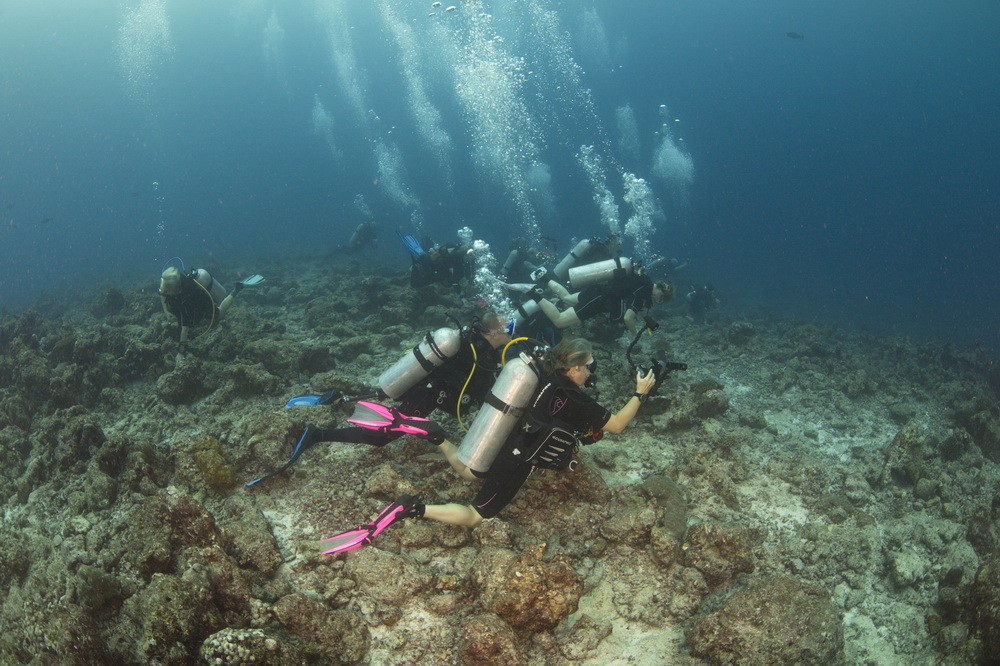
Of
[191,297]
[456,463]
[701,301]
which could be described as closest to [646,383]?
[456,463]

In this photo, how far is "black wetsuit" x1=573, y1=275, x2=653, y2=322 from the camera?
7.73 meters

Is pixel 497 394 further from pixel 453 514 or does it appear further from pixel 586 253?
pixel 586 253

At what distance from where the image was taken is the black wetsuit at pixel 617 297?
25.4 ft

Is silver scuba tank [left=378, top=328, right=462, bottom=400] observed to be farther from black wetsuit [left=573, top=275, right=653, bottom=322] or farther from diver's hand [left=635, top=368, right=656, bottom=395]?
black wetsuit [left=573, top=275, right=653, bottom=322]

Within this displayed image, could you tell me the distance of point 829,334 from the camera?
15789mm

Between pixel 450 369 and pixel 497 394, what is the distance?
134 centimetres

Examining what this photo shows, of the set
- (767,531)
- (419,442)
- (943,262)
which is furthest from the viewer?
(943,262)

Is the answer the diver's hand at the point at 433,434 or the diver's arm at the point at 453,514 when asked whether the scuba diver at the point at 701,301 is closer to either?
the diver's hand at the point at 433,434

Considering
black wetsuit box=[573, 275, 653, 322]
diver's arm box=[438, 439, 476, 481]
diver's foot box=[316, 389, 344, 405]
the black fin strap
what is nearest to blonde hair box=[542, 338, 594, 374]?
the black fin strap

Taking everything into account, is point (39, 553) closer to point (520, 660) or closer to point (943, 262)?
point (520, 660)

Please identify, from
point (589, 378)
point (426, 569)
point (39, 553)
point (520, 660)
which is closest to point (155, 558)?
point (39, 553)

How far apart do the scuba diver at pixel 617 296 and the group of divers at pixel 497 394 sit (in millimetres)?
17

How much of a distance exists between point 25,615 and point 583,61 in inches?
6552

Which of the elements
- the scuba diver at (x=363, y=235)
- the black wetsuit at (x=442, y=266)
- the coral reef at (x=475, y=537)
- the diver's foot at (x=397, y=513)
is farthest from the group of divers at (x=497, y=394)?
the scuba diver at (x=363, y=235)
